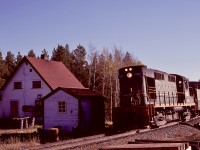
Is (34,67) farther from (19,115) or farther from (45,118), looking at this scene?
(45,118)

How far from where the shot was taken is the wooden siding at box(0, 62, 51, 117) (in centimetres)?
3155

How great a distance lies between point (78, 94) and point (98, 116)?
3331 mm

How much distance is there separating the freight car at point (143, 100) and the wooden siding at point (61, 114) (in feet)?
13.9

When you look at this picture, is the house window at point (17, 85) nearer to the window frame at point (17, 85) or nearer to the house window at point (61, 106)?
the window frame at point (17, 85)

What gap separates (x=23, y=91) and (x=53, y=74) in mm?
3839

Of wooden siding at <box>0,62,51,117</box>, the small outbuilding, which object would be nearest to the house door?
wooden siding at <box>0,62,51,117</box>

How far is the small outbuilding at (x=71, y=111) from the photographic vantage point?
22.1 m

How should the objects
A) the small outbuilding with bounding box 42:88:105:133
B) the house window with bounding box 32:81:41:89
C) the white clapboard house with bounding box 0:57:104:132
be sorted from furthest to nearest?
1. the house window with bounding box 32:81:41:89
2. the white clapboard house with bounding box 0:57:104:132
3. the small outbuilding with bounding box 42:88:105:133

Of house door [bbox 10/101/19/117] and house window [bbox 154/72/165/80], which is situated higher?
house window [bbox 154/72/165/80]

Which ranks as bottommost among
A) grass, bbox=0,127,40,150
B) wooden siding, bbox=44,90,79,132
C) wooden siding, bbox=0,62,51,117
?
grass, bbox=0,127,40,150

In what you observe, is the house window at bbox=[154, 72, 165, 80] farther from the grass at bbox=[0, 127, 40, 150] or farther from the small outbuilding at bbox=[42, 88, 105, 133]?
the grass at bbox=[0, 127, 40, 150]

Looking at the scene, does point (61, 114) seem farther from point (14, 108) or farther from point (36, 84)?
point (14, 108)

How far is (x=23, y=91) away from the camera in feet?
106

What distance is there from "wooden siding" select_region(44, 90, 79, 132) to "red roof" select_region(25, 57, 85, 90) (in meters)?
7.49
